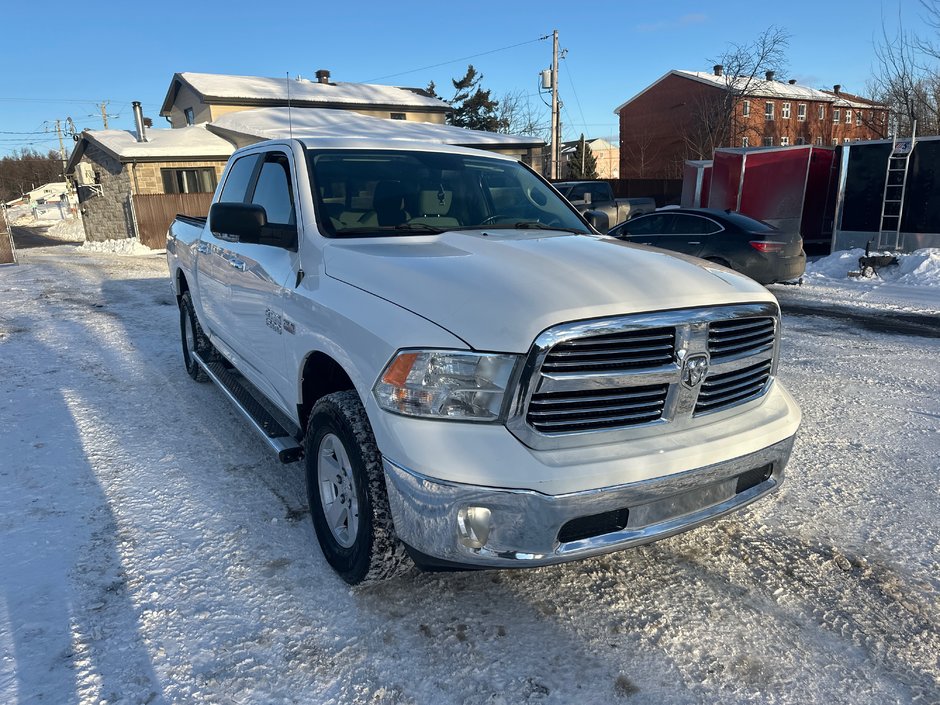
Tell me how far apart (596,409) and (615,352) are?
0.21 m

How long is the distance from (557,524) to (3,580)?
2493 mm

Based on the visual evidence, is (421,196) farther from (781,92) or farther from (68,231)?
(781,92)

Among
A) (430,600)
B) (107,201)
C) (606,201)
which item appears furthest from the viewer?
(107,201)

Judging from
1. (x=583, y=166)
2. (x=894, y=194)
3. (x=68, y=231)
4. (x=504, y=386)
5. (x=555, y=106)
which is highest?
(x=555, y=106)

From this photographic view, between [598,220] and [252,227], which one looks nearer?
[252,227]

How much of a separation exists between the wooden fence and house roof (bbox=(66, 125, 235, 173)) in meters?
1.68

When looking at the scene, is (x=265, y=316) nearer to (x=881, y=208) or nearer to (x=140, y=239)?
(x=881, y=208)

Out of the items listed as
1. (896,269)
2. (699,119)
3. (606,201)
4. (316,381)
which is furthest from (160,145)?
(699,119)

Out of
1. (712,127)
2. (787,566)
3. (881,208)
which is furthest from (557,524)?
(712,127)

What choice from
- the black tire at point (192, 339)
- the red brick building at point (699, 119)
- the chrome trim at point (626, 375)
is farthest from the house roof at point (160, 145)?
the red brick building at point (699, 119)

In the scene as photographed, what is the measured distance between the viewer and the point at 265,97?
1241 inches

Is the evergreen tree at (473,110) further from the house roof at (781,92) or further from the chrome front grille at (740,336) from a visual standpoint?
the chrome front grille at (740,336)

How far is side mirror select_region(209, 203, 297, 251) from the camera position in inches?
123

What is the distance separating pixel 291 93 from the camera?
1318 inches
